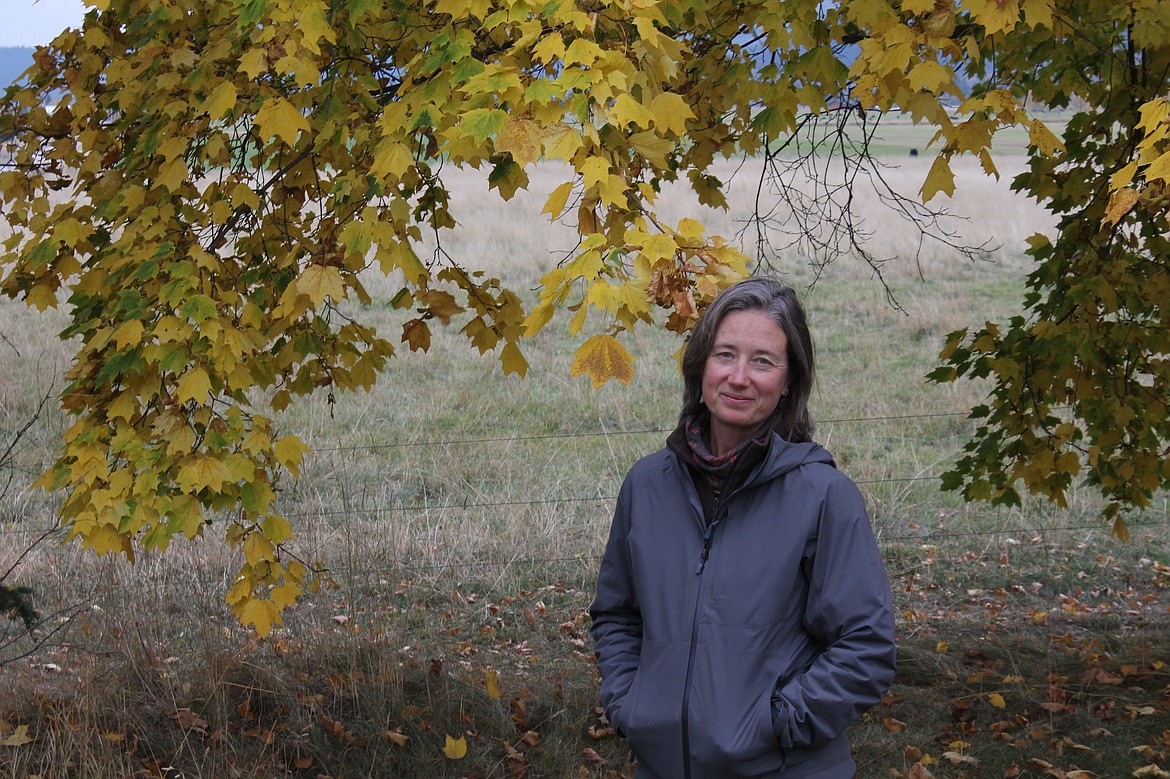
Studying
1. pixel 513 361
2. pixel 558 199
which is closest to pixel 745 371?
pixel 558 199

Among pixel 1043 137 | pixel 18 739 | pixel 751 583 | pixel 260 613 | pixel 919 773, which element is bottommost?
pixel 919 773

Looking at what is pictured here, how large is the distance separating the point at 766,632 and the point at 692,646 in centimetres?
13

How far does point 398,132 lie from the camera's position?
259 cm

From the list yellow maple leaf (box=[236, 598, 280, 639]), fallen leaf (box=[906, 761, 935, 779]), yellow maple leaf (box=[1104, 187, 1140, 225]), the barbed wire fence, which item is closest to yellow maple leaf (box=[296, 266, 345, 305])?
yellow maple leaf (box=[236, 598, 280, 639])

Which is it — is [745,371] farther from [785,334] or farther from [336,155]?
[336,155]

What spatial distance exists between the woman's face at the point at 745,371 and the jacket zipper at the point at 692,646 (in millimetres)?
176

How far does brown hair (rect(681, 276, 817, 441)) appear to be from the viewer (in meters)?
2.13

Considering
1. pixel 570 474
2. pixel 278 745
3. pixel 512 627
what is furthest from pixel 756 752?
pixel 570 474

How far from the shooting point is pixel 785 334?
2.12 m

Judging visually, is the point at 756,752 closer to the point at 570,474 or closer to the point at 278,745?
the point at 278,745

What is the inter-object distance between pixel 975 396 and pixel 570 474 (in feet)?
14.6

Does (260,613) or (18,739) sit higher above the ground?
(260,613)

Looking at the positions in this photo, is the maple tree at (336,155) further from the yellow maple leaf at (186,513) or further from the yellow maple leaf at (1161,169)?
the yellow maple leaf at (1161,169)

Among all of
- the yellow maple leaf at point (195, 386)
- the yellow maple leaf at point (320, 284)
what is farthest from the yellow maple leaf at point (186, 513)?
the yellow maple leaf at point (320, 284)
